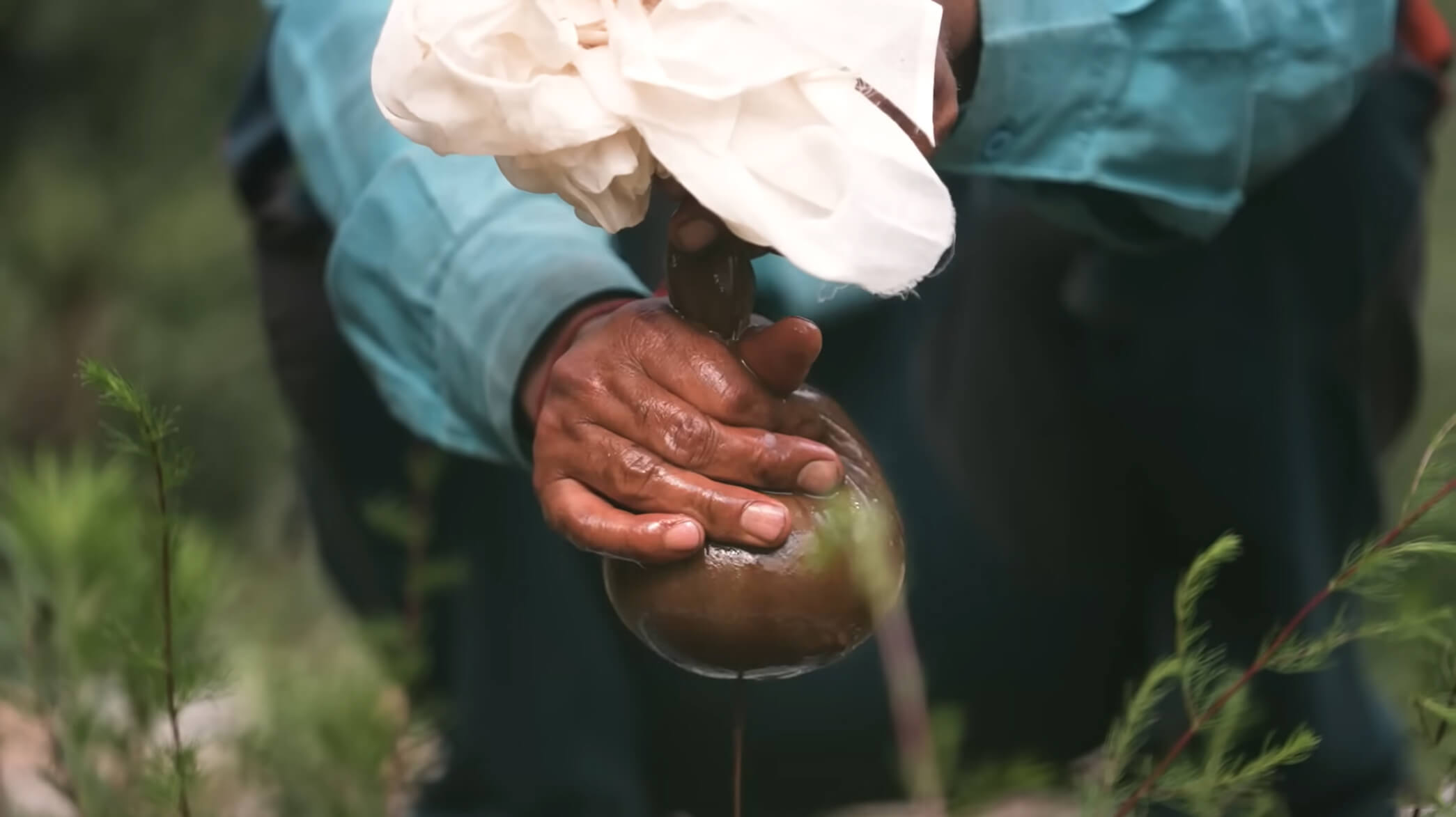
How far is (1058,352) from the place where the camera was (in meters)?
1.20

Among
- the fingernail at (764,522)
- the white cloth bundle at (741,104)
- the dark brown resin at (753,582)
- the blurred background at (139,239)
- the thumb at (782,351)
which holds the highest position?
the white cloth bundle at (741,104)

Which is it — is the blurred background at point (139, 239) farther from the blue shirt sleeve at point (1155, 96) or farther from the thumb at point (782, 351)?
the thumb at point (782, 351)

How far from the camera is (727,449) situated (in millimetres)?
609

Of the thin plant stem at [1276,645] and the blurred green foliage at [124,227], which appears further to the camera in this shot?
the blurred green foliage at [124,227]

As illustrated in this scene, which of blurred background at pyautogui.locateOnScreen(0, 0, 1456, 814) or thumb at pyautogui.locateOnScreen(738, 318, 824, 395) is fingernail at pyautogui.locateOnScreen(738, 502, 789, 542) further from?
blurred background at pyautogui.locateOnScreen(0, 0, 1456, 814)

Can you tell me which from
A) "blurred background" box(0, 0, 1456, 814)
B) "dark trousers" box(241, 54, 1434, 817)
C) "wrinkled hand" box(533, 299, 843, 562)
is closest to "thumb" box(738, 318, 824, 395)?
"wrinkled hand" box(533, 299, 843, 562)

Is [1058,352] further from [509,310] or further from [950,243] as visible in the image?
A: [950,243]

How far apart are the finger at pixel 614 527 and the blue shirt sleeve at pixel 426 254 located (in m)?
0.13

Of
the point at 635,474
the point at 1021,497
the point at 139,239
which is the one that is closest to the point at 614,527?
the point at 635,474

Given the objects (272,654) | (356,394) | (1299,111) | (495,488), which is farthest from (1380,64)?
(272,654)

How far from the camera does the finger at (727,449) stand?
0.61 meters

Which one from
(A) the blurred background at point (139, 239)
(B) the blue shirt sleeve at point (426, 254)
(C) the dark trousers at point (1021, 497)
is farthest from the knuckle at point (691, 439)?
(A) the blurred background at point (139, 239)

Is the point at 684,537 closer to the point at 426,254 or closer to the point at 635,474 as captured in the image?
the point at 635,474

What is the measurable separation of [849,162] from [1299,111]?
1.51ft
